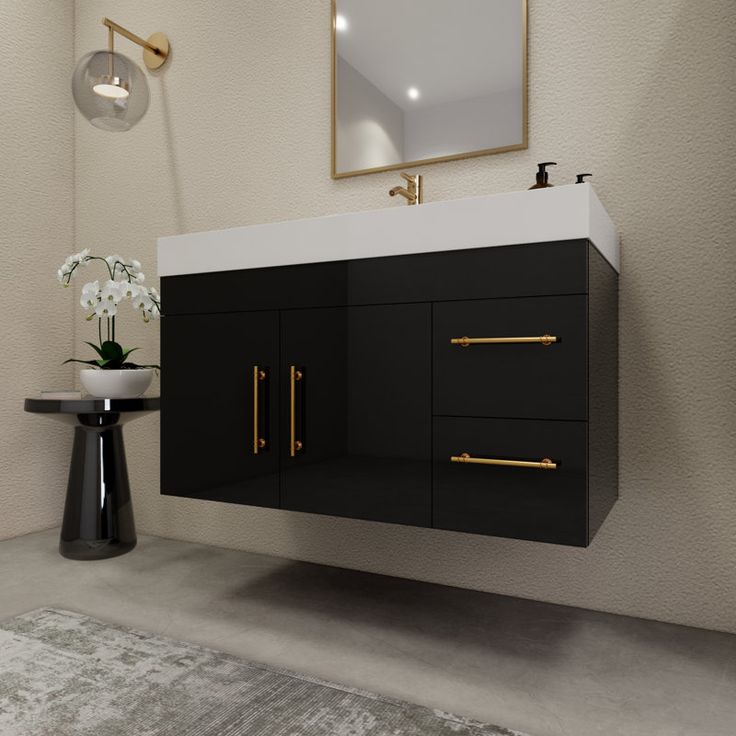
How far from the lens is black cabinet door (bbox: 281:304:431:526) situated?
1.33m

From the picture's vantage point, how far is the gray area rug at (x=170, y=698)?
106cm

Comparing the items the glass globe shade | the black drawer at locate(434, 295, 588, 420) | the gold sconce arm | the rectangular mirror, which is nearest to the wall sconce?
the glass globe shade

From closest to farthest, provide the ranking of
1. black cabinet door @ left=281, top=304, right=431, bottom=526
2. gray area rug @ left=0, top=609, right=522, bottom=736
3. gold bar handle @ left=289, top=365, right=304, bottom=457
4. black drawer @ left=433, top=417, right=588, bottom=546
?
gray area rug @ left=0, top=609, right=522, bottom=736 < black drawer @ left=433, top=417, right=588, bottom=546 < black cabinet door @ left=281, top=304, right=431, bottom=526 < gold bar handle @ left=289, top=365, right=304, bottom=457

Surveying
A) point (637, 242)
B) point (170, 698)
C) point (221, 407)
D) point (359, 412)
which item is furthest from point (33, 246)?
point (637, 242)

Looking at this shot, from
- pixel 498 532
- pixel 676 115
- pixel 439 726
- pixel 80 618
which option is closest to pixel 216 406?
pixel 80 618

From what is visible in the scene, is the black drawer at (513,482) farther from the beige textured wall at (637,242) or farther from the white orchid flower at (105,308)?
the white orchid flower at (105,308)

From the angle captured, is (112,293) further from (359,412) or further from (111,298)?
(359,412)

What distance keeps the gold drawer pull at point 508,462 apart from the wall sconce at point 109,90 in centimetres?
152

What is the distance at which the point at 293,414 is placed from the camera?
1.46 metres

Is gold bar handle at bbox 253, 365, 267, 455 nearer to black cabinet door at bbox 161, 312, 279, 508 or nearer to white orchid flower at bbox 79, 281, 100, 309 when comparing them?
black cabinet door at bbox 161, 312, 279, 508

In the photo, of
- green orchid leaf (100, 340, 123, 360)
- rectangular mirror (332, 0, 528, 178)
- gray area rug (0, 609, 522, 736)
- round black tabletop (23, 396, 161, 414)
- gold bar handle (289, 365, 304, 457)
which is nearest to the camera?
gray area rug (0, 609, 522, 736)

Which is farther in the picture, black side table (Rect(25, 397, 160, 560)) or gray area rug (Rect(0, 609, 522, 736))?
black side table (Rect(25, 397, 160, 560))

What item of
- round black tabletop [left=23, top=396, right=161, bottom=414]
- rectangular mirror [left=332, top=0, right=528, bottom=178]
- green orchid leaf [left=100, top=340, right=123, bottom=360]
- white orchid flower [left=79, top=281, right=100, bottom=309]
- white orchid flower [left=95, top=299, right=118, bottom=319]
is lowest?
round black tabletop [left=23, top=396, right=161, bottom=414]

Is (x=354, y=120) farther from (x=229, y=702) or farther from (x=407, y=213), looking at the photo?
(x=229, y=702)
